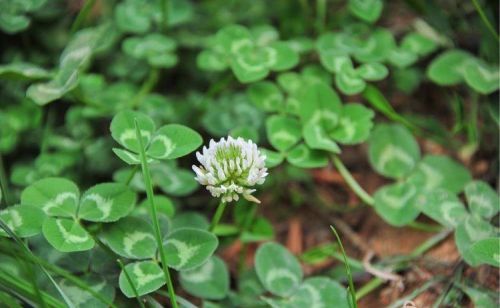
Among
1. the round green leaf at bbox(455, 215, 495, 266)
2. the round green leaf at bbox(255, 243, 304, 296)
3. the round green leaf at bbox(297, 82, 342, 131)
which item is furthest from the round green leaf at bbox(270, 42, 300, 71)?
the round green leaf at bbox(455, 215, 495, 266)

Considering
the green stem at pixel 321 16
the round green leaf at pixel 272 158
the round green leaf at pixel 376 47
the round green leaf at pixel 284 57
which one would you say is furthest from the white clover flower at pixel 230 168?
the green stem at pixel 321 16

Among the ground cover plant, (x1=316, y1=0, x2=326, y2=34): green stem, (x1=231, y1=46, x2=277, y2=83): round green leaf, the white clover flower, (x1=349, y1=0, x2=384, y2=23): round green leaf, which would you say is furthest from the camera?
(x1=316, y1=0, x2=326, y2=34): green stem

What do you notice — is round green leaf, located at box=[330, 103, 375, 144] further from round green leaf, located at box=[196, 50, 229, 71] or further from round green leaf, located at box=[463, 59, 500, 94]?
round green leaf, located at box=[196, 50, 229, 71]

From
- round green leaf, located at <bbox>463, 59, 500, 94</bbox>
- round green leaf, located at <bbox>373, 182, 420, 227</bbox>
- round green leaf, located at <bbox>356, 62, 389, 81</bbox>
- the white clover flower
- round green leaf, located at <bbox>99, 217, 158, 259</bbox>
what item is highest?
the white clover flower

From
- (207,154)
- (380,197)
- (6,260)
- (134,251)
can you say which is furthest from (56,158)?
(380,197)

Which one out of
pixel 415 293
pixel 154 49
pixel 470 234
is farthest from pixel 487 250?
pixel 154 49
